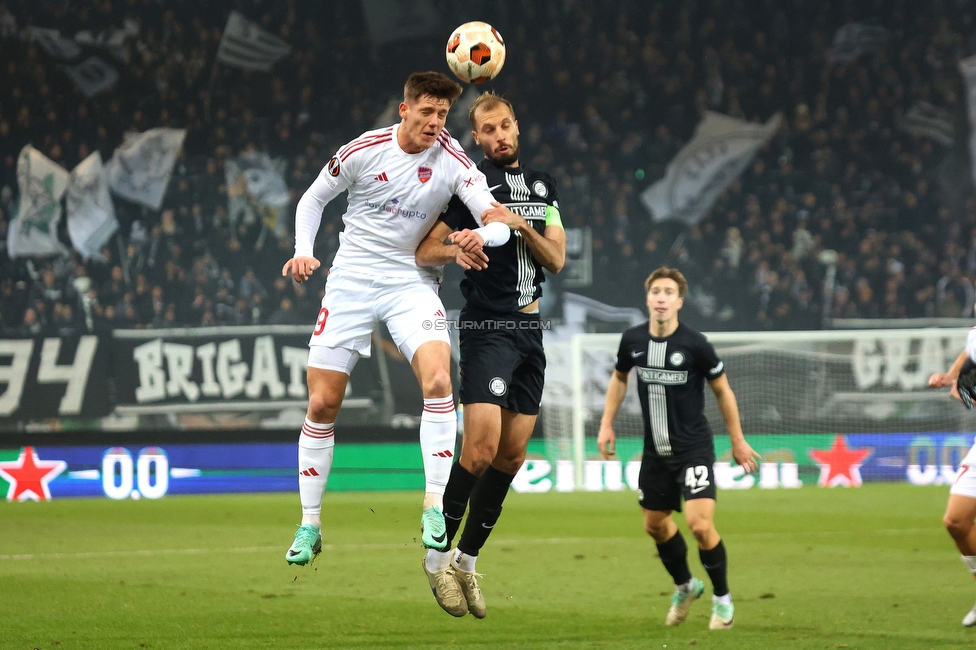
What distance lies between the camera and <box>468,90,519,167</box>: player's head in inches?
209

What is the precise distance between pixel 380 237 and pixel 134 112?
12492 millimetres

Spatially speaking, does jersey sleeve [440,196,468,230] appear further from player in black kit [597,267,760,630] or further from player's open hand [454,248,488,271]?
player in black kit [597,267,760,630]

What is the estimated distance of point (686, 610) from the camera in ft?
20.9

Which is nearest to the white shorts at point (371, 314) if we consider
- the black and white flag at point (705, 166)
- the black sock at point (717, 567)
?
the black sock at point (717, 567)

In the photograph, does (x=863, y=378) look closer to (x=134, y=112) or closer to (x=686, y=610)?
(x=686, y=610)

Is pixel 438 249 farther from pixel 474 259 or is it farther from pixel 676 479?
pixel 676 479

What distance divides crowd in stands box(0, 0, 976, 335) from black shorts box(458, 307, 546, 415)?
9.97 meters

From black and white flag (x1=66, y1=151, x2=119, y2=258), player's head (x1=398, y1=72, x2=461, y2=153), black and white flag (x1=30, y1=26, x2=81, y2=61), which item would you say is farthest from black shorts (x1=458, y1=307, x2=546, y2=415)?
black and white flag (x1=30, y1=26, x2=81, y2=61)

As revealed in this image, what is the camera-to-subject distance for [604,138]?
1767 centimetres

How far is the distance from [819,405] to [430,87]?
10883mm

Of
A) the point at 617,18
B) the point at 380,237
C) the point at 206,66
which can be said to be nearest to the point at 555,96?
the point at 617,18

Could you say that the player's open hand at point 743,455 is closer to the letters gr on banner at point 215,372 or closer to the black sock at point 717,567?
the black sock at point 717,567

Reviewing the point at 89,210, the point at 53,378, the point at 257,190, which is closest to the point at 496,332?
the point at 53,378

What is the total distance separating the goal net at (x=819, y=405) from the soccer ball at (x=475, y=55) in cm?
847
